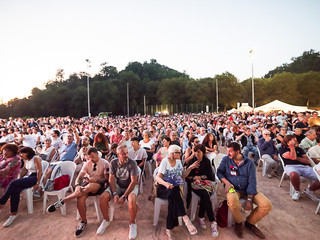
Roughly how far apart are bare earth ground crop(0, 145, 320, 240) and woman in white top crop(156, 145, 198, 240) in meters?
0.21

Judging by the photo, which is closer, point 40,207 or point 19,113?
point 40,207

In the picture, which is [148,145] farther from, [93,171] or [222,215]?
[222,215]

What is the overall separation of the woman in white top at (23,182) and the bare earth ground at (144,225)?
252mm

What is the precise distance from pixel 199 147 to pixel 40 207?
352 cm

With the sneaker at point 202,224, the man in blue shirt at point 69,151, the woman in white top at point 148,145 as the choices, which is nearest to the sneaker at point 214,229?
the sneaker at point 202,224

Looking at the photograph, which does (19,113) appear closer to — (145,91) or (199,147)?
(145,91)

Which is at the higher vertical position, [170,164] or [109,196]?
[170,164]

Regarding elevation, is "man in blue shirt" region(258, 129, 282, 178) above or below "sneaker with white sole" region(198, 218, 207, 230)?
above

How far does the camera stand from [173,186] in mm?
2969

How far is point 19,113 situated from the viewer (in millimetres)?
37750

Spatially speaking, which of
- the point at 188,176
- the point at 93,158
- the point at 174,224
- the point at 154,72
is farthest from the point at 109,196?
the point at 154,72

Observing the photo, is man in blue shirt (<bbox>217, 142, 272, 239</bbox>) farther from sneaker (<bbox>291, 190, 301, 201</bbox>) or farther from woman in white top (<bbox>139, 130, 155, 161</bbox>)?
woman in white top (<bbox>139, 130, 155, 161</bbox>)

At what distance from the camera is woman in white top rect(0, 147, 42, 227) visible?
3275 mm

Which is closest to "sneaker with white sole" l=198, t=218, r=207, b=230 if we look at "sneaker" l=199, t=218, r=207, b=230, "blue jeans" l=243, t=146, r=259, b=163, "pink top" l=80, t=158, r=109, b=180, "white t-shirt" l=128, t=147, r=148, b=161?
"sneaker" l=199, t=218, r=207, b=230
